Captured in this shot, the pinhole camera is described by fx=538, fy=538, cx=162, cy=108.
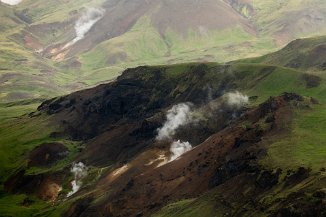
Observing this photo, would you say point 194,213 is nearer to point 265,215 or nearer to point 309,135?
point 265,215

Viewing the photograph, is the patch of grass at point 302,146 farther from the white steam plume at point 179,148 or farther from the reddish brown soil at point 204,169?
the white steam plume at point 179,148

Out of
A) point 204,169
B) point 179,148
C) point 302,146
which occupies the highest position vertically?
point 302,146

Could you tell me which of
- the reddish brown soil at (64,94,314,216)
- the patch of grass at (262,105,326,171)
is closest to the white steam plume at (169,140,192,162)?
the reddish brown soil at (64,94,314,216)

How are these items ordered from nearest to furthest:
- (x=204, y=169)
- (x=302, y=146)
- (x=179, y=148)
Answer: (x=302, y=146) < (x=204, y=169) < (x=179, y=148)

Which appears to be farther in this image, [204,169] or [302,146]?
[204,169]

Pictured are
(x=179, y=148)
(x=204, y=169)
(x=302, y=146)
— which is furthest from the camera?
(x=179, y=148)

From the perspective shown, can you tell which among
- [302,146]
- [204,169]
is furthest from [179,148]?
[302,146]

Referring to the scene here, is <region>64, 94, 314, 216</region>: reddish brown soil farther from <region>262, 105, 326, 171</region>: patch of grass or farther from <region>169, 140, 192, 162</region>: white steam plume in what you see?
<region>169, 140, 192, 162</region>: white steam plume

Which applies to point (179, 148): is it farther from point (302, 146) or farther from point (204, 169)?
point (302, 146)
